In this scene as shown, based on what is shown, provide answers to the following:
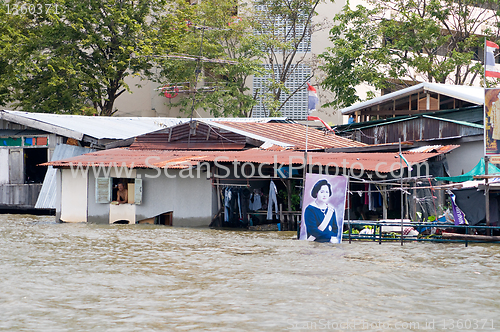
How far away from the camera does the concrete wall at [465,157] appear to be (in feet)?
68.7

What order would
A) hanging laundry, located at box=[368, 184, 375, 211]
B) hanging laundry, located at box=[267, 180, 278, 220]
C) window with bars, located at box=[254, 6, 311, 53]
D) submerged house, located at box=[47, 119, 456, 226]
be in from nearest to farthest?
hanging laundry, located at box=[368, 184, 375, 211] → hanging laundry, located at box=[267, 180, 278, 220] → submerged house, located at box=[47, 119, 456, 226] → window with bars, located at box=[254, 6, 311, 53]

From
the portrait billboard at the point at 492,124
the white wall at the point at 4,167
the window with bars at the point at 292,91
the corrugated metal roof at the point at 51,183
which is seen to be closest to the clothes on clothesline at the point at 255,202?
the portrait billboard at the point at 492,124

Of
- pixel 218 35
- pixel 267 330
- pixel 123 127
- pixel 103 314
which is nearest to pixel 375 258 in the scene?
pixel 267 330

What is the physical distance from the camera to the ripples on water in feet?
26.7

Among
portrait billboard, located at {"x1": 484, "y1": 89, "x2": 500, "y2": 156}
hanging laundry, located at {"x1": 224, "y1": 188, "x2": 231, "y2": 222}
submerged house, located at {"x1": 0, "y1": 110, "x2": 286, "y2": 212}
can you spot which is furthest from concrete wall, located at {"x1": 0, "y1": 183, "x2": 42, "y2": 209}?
portrait billboard, located at {"x1": 484, "y1": 89, "x2": 500, "y2": 156}

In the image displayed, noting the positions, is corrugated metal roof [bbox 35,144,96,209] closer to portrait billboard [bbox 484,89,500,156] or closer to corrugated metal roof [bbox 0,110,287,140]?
corrugated metal roof [bbox 0,110,287,140]

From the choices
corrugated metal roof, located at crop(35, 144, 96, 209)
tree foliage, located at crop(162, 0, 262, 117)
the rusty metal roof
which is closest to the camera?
corrugated metal roof, located at crop(35, 144, 96, 209)

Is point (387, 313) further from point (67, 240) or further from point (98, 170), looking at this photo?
point (98, 170)

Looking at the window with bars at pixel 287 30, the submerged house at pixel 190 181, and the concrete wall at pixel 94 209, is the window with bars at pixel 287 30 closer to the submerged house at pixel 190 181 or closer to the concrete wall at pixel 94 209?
the submerged house at pixel 190 181

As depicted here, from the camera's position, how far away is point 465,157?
69.9ft

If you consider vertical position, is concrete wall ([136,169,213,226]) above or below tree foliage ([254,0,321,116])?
below

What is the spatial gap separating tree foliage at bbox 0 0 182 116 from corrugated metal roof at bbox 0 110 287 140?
137 inches

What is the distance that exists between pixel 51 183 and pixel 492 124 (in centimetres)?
1662

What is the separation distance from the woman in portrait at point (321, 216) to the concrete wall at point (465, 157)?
837cm
